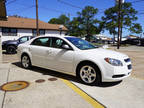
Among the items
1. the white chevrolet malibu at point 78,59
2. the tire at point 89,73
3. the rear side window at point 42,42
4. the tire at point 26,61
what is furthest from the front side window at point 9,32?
the tire at point 89,73

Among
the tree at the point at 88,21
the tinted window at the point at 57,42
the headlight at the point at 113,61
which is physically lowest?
the headlight at the point at 113,61

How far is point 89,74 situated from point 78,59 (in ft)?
1.87

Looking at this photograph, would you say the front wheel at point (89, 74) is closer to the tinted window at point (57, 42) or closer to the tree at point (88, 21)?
the tinted window at point (57, 42)

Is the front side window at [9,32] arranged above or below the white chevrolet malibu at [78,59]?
above

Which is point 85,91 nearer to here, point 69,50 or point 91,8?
point 69,50

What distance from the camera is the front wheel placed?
11.8 ft

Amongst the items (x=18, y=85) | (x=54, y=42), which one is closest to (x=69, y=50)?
(x=54, y=42)

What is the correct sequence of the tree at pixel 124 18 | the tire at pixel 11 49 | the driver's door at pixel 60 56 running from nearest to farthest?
1. the driver's door at pixel 60 56
2. the tire at pixel 11 49
3. the tree at pixel 124 18

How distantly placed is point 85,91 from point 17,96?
1.78 m

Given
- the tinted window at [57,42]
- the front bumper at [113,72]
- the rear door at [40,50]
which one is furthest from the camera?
the rear door at [40,50]

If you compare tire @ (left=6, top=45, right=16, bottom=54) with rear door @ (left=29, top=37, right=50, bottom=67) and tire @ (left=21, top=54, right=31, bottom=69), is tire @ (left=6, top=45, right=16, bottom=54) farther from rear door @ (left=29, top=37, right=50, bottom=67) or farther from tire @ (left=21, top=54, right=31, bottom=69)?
rear door @ (left=29, top=37, right=50, bottom=67)

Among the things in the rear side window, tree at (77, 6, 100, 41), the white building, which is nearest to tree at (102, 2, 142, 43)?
tree at (77, 6, 100, 41)

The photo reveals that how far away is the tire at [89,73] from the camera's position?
358 centimetres

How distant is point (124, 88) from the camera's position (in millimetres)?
3602
